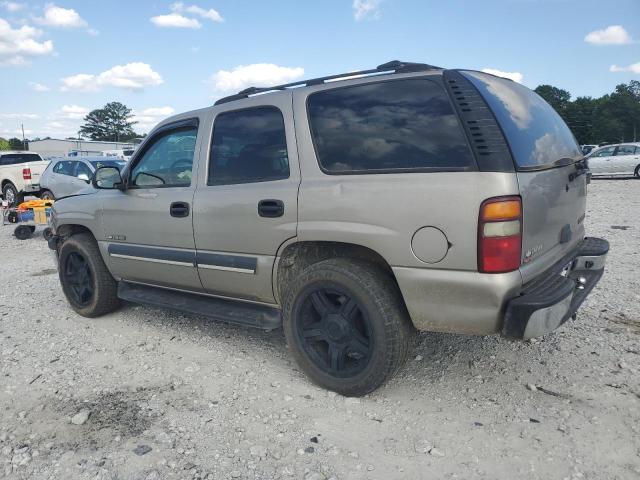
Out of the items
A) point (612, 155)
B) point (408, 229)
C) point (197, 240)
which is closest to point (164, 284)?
point (197, 240)

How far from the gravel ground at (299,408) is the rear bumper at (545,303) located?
571 mm

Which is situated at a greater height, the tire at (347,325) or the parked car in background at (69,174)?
the parked car in background at (69,174)

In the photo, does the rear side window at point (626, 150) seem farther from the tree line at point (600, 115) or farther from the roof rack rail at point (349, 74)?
the tree line at point (600, 115)

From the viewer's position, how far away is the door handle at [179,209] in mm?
3686

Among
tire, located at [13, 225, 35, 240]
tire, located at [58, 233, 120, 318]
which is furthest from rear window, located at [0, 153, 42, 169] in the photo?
tire, located at [58, 233, 120, 318]

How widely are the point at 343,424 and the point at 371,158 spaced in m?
1.50

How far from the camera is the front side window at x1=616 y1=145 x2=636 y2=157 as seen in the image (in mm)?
19156

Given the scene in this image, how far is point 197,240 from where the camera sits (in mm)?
3650

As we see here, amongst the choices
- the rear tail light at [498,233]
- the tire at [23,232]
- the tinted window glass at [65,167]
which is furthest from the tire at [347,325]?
the tinted window glass at [65,167]

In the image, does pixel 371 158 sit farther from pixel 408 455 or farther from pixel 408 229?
pixel 408 455

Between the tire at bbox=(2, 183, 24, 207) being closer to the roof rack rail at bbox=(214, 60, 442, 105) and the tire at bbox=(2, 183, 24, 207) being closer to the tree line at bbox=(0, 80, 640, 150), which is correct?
the roof rack rail at bbox=(214, 60, 442, 105)

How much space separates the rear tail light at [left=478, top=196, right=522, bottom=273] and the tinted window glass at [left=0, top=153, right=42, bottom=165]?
63.8ft

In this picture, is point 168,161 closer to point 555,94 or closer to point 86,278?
point 86,278

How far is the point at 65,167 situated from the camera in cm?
1283
